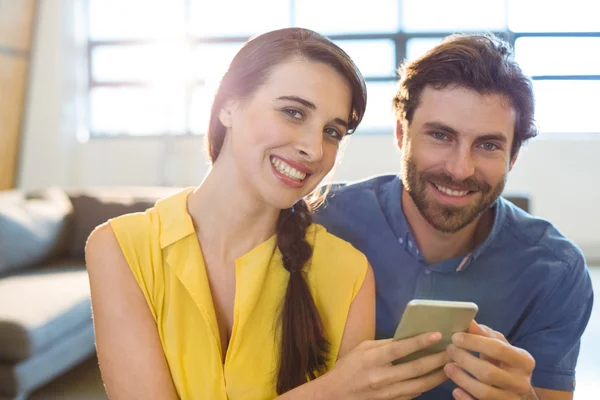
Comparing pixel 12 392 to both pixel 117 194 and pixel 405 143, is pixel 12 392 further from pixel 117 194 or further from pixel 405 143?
pixel 405 143

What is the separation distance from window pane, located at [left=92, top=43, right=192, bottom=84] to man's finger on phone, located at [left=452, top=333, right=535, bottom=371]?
209 inches

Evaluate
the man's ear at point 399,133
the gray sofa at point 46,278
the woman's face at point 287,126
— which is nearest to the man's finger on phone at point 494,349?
the woman's face at point 287,126

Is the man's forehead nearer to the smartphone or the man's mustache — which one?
the man's mustache

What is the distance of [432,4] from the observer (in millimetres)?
5742

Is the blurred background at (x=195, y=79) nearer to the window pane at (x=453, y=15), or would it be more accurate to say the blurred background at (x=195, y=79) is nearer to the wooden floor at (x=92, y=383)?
the window pane at (x=453, y=15)

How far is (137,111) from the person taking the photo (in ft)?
20.5

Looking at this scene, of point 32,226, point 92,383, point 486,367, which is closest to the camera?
point 486,367

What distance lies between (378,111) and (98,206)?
332 centimetres

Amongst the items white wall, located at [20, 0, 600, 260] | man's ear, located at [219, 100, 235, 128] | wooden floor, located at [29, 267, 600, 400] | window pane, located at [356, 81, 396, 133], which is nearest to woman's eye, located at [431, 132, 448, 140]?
man's ear, located at [219, 100, 235, 128]

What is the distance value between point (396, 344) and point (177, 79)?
17.3 ft

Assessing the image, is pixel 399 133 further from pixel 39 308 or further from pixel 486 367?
pixel 39 308

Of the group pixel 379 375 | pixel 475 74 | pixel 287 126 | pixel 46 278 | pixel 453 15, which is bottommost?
pixel 46 278

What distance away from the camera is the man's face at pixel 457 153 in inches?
60.1

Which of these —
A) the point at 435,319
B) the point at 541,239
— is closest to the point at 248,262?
the point at 435,319
